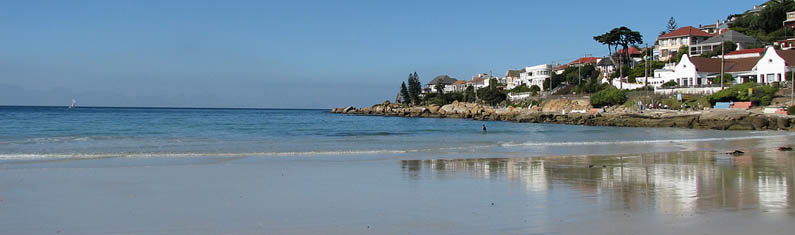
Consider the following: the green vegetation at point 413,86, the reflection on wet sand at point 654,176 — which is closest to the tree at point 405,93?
the green vegetation at point 413,86

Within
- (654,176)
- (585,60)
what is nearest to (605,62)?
(585,60)

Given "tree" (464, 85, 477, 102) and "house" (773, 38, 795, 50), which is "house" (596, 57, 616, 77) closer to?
"house" (773, 38, 795, 50)

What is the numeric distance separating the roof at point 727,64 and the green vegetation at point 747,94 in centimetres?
1110

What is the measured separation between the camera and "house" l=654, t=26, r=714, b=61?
80.8 meters

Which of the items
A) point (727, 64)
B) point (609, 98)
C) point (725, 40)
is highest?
point (725, 40)

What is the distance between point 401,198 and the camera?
30.2ft

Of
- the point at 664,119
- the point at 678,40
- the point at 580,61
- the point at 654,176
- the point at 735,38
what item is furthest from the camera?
the point at 580,61

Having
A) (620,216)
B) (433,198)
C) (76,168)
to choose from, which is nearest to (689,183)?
(620,216)

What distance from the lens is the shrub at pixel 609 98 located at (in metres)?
62.1

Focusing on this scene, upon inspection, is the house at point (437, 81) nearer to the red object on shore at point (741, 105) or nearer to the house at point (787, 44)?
the house at point (787, 44)

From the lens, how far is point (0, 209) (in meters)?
8.19

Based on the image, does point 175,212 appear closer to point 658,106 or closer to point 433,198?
point 433,198

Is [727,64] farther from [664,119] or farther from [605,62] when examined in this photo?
[605,62]

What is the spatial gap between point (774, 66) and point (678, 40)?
30.0 meters
